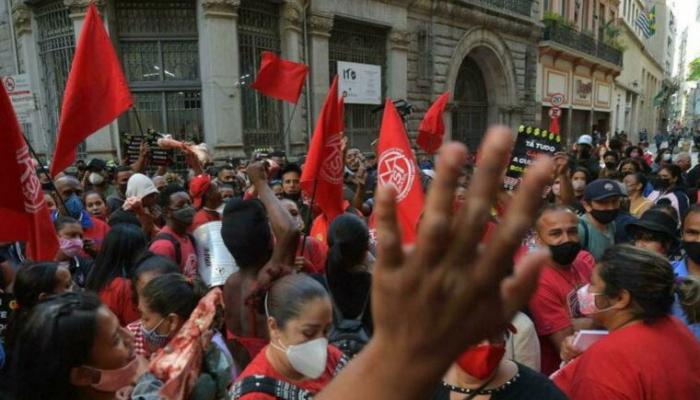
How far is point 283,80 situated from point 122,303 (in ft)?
15.2

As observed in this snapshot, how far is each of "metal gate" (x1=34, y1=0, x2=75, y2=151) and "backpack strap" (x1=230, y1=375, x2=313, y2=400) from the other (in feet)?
32.6

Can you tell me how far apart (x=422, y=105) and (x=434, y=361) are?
556 inches

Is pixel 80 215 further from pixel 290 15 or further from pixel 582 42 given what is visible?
pixel 582 42

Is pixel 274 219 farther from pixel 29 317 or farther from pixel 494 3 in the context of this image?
pixel 494 3

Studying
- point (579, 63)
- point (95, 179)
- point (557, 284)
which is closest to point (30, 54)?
point (95, 179)

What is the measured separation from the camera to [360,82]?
12.6 m

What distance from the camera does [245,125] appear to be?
10086mm

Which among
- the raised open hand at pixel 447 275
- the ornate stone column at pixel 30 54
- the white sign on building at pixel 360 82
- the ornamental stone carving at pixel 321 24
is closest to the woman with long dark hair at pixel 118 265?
the raised open hand at pixel 447 275

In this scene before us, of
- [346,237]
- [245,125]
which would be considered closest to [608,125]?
[245,125]

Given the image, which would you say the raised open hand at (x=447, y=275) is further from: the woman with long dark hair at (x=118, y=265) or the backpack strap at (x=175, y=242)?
the backpack strap at (x=175, y=242)

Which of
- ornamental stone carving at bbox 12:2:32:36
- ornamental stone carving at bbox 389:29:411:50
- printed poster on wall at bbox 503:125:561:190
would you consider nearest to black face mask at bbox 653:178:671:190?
printed poster on wall at bbox 503:125:561:190

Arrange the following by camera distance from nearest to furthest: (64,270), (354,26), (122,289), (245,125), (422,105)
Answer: (64,270) → (122,289) → (245,125) → (354,26) → (422,105)

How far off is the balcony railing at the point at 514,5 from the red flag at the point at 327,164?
13.6 metres

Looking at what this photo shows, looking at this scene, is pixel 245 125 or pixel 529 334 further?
pixel 245 125
